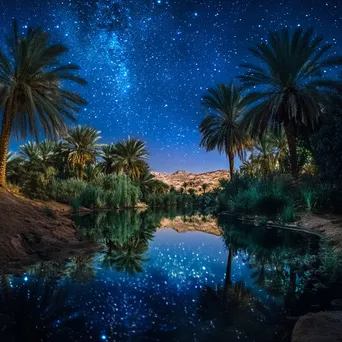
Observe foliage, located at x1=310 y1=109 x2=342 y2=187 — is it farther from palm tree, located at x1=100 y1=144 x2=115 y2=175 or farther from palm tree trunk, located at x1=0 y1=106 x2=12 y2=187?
palm tree, located at x1=100 y1=144 x2=115 y2=175

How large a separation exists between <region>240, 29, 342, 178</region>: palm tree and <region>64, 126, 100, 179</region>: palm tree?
25237 mm

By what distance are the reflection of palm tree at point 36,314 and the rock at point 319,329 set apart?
1.74 m

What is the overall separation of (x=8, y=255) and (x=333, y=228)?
787 cm

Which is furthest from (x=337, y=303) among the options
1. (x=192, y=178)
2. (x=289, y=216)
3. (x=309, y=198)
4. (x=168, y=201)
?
(x=192, y=178)

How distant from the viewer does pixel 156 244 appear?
693cm

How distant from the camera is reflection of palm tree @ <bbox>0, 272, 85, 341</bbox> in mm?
2307

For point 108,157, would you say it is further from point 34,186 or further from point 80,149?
point 34,186

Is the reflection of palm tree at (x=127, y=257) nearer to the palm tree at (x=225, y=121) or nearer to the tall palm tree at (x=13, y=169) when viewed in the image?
the palm tree at (x=225, y=121)

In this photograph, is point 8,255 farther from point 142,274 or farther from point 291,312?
point 291,312

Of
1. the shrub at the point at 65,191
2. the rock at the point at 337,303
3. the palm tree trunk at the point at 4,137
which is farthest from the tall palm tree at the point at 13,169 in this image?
the rock at the point at 337,303

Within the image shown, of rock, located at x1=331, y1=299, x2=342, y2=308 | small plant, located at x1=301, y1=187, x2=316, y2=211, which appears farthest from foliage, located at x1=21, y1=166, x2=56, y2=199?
rock, located at x1=331, y1=299, x2=342, y2=308

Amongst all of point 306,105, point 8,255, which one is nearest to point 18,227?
point 8,255

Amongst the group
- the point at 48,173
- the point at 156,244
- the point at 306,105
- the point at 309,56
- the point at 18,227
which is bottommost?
the point at 156,244

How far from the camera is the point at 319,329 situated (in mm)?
2129
